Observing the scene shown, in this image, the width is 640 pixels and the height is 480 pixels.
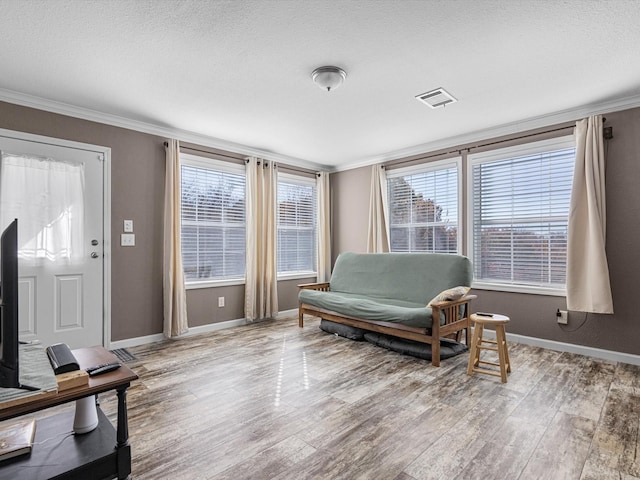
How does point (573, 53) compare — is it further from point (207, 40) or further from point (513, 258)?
point (207, 40)

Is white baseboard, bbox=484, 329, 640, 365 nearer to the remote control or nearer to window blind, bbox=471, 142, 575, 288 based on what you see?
window blind, bbox=471, 142, 575, 288

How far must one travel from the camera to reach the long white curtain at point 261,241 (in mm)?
4469

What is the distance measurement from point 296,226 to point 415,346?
2.79 metres

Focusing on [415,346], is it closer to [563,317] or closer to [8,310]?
[563,317]

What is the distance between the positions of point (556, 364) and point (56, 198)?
4883mm

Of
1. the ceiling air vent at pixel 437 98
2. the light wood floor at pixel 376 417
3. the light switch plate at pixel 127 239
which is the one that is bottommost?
the light wood floor at pixel 376 417

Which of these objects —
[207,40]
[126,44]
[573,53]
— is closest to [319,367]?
[207,40]

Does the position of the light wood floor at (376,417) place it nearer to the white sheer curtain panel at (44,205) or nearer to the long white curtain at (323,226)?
the white sheer curtain panel at (44,205)

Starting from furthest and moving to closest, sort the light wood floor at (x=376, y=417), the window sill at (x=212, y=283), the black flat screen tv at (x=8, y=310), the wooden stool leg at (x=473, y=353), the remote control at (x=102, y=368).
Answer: the window sill at (x=212, y=283) < the wooden stool leg at (x=473, y=353) < the light wood floor at (x=376, y=417) < the remote control at (x=102, y=368) < the black flat screen tv at (x=8, y=310)

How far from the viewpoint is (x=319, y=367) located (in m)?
2.88

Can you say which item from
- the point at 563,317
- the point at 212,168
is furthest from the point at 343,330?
the point at 212,168

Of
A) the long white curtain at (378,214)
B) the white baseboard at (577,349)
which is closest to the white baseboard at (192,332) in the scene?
the long white curtain at (378,214)

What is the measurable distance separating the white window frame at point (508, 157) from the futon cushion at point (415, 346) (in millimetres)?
923

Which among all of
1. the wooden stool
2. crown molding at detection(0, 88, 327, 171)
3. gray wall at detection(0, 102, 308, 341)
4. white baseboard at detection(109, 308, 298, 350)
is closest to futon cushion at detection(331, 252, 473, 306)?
the wooden stool
